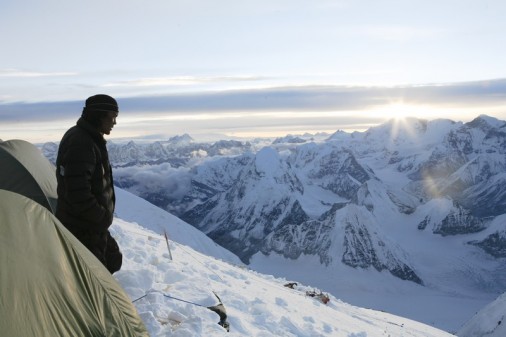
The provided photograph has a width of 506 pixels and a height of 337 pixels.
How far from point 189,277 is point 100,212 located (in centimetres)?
476

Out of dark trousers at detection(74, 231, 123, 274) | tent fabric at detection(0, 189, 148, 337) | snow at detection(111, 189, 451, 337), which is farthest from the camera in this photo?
snow at detection(111, 189, 451, 337)

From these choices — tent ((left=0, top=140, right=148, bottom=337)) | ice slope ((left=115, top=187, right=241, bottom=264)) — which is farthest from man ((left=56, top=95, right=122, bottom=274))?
ice slope ((left=115, top=187, right=241, bottom=264))

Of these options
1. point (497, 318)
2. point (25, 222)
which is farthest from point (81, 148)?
point (497, 318)

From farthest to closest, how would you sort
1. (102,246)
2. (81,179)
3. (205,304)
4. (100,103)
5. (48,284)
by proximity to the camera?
1. (205,304)
2. (102,246)
3. (100,103)
4. (81,179)
5. (48,284)

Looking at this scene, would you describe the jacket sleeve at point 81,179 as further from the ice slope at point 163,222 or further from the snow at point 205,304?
the ice slope at point 163,222

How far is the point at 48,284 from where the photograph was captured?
234 inches

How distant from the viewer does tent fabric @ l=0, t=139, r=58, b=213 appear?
10320 mm

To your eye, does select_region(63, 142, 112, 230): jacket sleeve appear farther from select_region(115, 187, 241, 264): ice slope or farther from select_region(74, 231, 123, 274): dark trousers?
select_region(115, 187, 241, 264): ice slope

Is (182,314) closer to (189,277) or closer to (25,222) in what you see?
(189,277)

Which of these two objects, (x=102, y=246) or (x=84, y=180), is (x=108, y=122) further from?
(x=102, y=246)

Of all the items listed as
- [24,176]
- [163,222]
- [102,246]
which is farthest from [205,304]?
[163,222]

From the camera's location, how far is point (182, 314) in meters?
9.26

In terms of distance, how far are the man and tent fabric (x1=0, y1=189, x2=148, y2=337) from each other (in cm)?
90

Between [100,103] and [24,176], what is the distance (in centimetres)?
369
